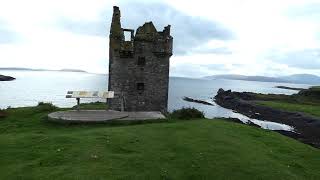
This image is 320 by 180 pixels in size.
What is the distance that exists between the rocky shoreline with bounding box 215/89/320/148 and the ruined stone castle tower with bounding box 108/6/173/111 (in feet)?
86.1

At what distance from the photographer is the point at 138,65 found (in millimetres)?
35188

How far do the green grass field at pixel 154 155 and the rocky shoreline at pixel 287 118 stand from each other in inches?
1251

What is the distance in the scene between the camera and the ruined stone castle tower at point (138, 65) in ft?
114

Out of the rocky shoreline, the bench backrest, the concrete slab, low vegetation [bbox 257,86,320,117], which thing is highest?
the bench backrest

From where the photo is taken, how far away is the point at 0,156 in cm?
1855

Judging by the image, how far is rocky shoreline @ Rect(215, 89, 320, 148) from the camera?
6062cm

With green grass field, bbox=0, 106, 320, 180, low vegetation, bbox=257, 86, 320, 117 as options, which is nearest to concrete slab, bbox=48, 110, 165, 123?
green grass field, bbox=0, 106, 320, 180

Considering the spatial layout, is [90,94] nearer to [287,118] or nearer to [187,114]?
[187,114]

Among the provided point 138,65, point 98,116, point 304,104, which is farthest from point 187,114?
point 304,104

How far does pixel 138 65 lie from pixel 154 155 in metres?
17.3

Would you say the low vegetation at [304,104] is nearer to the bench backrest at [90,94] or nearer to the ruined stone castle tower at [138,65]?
the ruined stone castle tower at [138,65]

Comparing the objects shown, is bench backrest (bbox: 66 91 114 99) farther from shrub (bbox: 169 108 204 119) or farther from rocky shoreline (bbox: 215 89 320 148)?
rocky shoreline (bbox: 215 89 320 148)

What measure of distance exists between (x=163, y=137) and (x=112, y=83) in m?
14.0

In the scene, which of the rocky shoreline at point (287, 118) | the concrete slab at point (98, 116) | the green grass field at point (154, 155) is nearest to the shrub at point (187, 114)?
the concrete slab at point (98, 116)
